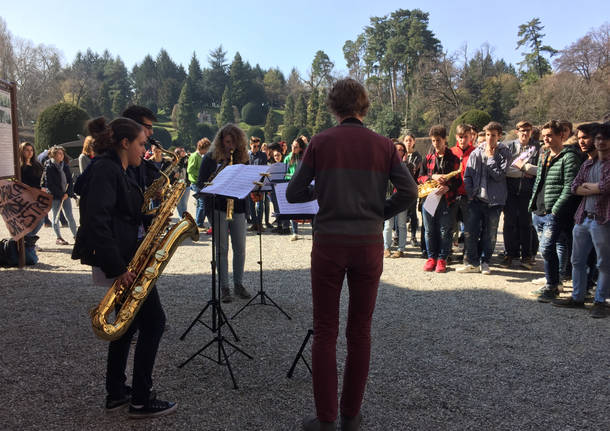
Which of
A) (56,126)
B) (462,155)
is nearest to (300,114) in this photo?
(56,126)

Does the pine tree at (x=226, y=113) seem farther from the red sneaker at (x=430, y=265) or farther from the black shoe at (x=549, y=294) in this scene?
the black shoe at (x=549, y=294)

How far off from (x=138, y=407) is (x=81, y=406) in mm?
532

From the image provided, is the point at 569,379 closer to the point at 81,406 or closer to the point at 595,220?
the point at 595,220

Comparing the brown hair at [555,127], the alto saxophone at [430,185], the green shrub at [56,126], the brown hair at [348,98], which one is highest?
the green shrub at [56,126]

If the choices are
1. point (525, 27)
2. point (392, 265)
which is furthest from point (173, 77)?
point (392, 265)

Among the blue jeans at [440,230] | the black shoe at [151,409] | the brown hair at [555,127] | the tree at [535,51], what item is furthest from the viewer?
the tree at [535,51]

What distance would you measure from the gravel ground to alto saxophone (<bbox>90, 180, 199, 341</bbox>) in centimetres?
73

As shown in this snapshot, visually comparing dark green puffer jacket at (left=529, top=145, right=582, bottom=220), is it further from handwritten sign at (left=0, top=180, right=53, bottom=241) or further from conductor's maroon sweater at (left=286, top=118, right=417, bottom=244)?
handwritten sign at (left=0, top=180, right=53, bottom=241)

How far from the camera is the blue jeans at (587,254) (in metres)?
4.85

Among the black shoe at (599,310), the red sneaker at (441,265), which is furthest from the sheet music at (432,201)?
the black shoe at (599,310)

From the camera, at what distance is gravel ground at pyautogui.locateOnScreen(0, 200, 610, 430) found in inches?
120

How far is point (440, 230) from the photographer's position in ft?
23.3

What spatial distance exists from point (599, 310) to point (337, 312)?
399 centimetres

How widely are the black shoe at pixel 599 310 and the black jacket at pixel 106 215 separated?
5.04 meters
